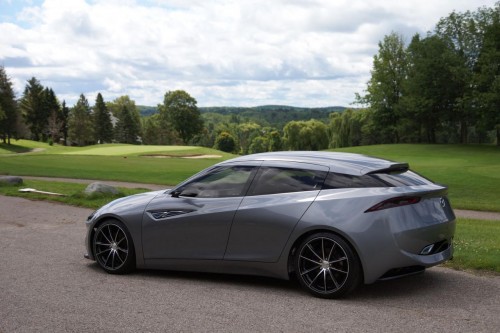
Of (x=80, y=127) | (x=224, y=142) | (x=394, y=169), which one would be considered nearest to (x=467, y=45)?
(x=394, y=169)

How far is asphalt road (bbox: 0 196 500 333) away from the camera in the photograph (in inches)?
193

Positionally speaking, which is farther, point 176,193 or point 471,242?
point 471,242

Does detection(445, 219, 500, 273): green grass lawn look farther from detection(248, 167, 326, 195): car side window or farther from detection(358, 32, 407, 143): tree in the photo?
detection(358, 32, 407, 143): tree

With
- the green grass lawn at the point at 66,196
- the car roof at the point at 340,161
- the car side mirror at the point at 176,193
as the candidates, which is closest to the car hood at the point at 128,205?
the car side mirror at the point at 176,193

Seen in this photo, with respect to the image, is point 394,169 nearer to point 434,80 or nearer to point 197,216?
point 197,216

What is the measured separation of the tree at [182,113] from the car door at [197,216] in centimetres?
10929

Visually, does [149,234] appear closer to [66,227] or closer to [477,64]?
[66,227]

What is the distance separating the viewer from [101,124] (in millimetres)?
112062

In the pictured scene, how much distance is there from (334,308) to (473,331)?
4.14ft

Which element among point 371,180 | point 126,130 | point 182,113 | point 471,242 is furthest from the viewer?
point 126,130

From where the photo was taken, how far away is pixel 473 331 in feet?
15.2

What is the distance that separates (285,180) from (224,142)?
158 metres

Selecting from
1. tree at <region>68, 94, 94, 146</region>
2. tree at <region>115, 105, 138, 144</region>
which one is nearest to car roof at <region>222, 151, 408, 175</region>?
tree at <region>68, 94, 94, 146</region>

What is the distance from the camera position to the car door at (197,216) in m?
Result: 6.42
